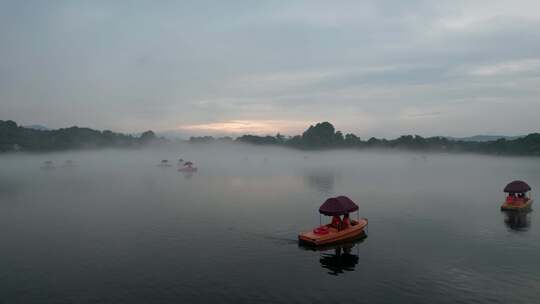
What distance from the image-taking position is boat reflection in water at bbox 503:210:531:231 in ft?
211

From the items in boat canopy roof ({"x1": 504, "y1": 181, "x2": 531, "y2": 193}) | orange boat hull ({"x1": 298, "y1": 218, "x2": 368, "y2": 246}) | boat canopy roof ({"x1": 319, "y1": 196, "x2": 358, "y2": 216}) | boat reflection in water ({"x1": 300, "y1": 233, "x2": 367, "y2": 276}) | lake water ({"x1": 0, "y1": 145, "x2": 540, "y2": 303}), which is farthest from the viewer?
boat canopy roof ({"x1": 504, "y1": 181, "x2": 531, "y2": 193})

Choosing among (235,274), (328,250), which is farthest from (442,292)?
(235,274)

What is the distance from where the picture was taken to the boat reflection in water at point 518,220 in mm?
64250

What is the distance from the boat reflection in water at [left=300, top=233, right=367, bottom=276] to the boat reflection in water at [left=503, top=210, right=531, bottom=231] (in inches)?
1102

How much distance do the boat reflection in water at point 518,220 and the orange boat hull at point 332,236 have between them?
27.6 m

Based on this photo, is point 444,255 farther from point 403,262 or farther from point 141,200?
point 141,200

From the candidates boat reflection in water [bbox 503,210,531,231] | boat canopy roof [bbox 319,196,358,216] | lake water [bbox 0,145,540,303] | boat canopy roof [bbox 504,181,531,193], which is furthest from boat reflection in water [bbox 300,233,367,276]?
boat canopy roof [bbox 504,181,531,193]

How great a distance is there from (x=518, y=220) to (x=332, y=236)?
39622 millimetres

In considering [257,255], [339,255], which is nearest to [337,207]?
[339,255]

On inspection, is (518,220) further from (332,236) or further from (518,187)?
(332,236)

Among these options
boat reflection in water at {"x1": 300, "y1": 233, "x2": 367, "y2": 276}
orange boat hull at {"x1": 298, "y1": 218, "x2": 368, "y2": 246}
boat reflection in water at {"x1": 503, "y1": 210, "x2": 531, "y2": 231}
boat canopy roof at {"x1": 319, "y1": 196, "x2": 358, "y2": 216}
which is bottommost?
boat reflection in water at {"x1": 300, "y1": 233, "x2": 367, "y2": 276}

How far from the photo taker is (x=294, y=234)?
196 feet

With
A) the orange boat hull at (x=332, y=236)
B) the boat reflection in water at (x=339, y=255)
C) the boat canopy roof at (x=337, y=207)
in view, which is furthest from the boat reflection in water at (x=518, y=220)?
the boat canopy roof at (x=337, y=207)

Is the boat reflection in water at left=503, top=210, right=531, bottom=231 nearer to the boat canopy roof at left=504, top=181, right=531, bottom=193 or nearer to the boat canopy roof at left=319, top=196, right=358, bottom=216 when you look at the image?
the boat canopy roof at left=504, top=181, right=531, bottom=193
